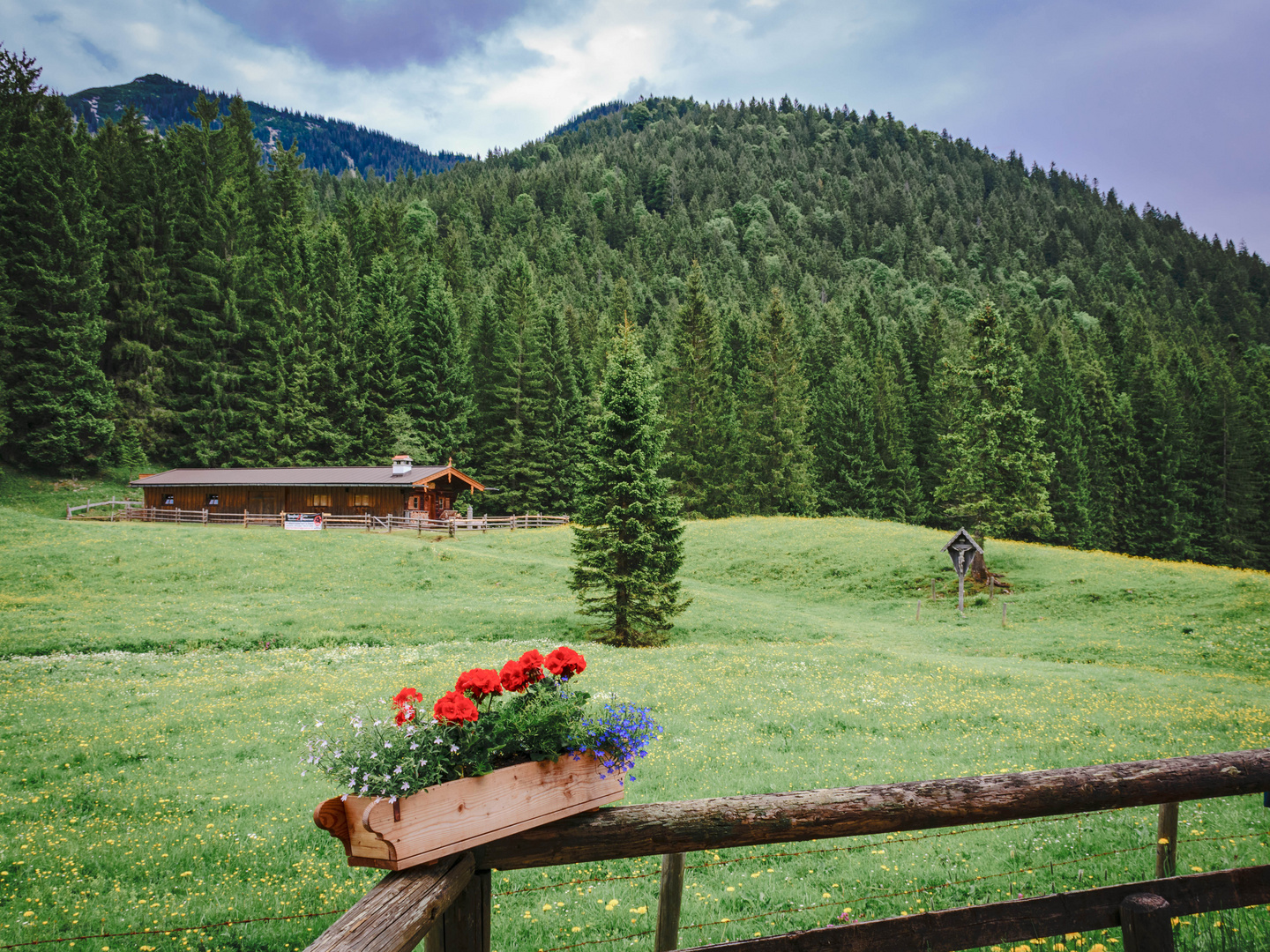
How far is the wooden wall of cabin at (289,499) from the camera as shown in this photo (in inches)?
1998

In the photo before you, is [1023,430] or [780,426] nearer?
[1023,430]

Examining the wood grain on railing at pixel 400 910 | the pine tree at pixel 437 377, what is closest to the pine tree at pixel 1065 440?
the pine tree at pixel 437 377

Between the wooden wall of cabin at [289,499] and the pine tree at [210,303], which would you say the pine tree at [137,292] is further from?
the wooden wall of cabin at [289,499]

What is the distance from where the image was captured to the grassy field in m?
6.36

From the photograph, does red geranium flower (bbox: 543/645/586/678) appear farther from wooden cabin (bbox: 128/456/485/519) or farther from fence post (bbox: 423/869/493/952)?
wooden cabin (bbox: 128/456/485/519)

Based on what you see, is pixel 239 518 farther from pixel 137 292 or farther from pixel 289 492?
pixel 137 292

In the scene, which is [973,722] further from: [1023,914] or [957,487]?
[957,487]

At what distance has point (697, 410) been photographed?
226 feet

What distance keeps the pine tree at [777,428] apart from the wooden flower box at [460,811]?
207 ft

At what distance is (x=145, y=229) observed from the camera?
61125mm

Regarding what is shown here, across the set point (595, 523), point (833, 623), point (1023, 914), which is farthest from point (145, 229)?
point (1023, 914)

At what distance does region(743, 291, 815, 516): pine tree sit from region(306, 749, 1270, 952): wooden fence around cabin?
61.9m

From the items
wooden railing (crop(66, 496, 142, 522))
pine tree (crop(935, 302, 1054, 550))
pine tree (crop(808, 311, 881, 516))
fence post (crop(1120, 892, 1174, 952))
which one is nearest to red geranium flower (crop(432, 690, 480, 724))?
fence post (crop(1120, 892, 1174, 952))

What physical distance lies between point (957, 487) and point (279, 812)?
1712 inches
